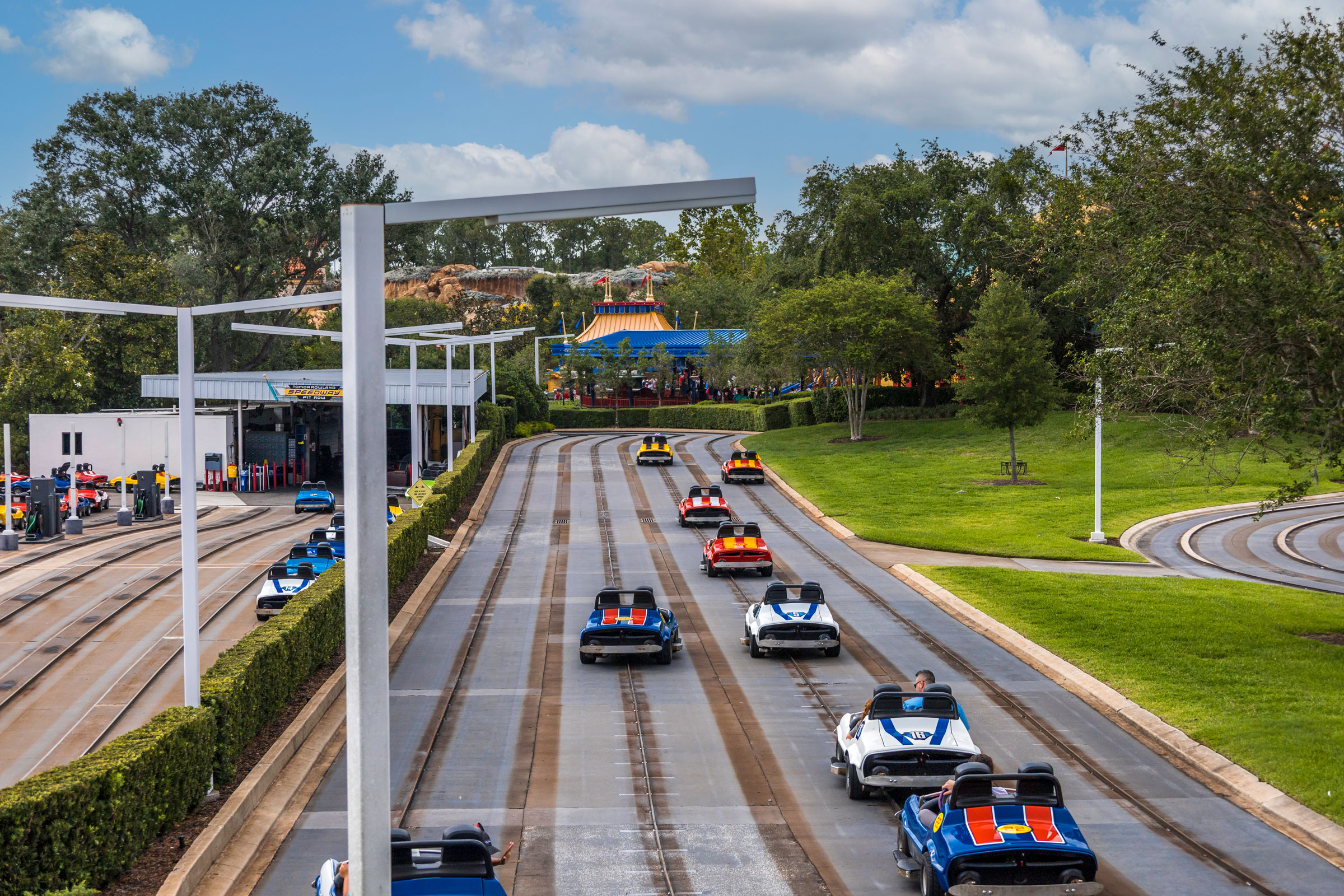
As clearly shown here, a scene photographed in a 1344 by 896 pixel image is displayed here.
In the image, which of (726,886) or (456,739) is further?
(456,739)

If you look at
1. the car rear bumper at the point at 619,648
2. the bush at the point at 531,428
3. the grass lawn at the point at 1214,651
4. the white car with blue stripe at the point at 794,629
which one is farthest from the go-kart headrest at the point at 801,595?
the bush at the point at 531,428

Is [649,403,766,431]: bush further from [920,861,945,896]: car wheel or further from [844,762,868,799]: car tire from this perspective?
[920,861,945,896]: car wheel

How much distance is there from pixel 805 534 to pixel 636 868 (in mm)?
28811

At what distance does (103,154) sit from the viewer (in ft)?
250

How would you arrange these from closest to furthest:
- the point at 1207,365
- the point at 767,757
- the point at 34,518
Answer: the point at 767,757 → the point at 1207,365 → the point at 34,518

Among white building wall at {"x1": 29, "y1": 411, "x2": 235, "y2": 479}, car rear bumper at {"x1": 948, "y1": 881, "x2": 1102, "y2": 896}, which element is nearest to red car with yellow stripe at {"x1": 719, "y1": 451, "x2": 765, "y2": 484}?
white building wall at {"x1": 29, "y1": 411, "x2": 235, "y2": 479}

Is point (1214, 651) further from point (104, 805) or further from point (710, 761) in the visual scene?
point (104, 805)

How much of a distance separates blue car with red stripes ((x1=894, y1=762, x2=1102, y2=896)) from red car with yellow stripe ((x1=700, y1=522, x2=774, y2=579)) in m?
19.9

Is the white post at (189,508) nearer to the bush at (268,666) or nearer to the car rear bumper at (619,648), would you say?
the bush at (268,666)

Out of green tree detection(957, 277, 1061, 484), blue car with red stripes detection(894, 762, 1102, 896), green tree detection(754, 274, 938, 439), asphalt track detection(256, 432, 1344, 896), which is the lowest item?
asphalt track detection(256, 432, 1344, 896)

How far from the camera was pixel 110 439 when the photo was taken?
2287 inches

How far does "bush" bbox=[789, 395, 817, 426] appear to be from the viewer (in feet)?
262

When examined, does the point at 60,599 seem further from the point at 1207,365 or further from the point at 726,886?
the point at 1207,365

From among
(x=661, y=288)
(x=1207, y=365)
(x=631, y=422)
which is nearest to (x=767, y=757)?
(x=1207, y=365)
